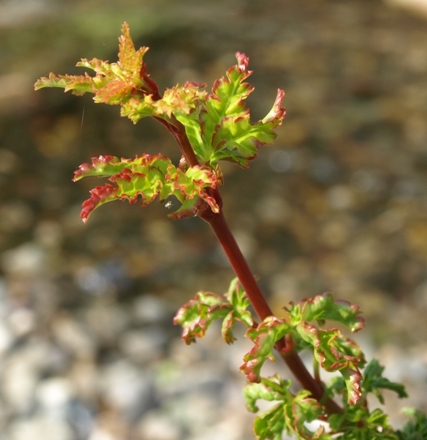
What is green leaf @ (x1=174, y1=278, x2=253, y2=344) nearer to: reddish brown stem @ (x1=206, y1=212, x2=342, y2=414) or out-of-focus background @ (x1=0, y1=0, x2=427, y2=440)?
reddish brown stem @ (x1=206, y1=212, x2=342, y2=414)

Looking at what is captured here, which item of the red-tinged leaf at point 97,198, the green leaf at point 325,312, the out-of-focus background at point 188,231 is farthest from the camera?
the out-of-focus background at point 188,231

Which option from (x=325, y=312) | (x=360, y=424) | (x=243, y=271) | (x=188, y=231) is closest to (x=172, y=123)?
(x=243, y=271)

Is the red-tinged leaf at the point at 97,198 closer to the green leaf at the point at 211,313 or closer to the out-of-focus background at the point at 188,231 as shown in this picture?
the green leaf at the point at 211,313

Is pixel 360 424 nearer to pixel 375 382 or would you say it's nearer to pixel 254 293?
pixel 375 382

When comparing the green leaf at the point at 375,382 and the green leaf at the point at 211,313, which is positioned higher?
the green leaf at the point at 211,313

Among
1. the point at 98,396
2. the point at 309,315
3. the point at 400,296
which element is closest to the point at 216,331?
the point at 98,396

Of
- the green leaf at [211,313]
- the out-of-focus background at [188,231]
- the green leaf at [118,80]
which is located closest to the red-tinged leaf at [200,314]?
the green leaf at [211,313]

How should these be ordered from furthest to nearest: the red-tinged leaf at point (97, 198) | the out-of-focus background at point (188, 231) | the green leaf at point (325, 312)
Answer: the out-of-focus background at point (188, 231) → the green leaf at point (325, 312) → the red-tinged leaf at point (97, 198)

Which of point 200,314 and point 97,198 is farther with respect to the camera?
point 200,314
